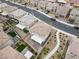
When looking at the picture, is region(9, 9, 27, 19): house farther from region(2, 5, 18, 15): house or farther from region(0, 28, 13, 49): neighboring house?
region(0, 28, 13, 49): neighboring house

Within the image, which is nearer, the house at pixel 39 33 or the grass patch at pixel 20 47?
the grass patch at pixel 20 47

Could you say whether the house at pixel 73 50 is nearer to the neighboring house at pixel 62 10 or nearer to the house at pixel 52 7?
the neighboring house at pixel 62 10

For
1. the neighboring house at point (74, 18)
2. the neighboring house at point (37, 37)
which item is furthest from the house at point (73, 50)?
the neighboring house at point (74, 18)

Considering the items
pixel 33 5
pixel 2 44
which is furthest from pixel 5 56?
pixel 33 5

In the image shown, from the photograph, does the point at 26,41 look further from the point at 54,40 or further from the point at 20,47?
the point at 54,40

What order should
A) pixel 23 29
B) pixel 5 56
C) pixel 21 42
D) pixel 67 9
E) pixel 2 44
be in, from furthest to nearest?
1. pixel 67 9
2. pixel 23 29
3. pixel 21 42
4. pixel 2 44
5. pixel 5 56

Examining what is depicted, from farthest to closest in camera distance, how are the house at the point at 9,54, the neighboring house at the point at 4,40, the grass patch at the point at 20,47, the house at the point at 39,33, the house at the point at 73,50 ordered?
the house at the point at 39,33
the grass patch at the point at 20,47
the neighboring house at the point at 4,40
the house at the point at 73,50
the house at the point at 9,54

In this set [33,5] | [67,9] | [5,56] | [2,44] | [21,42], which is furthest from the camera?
[33,5]
